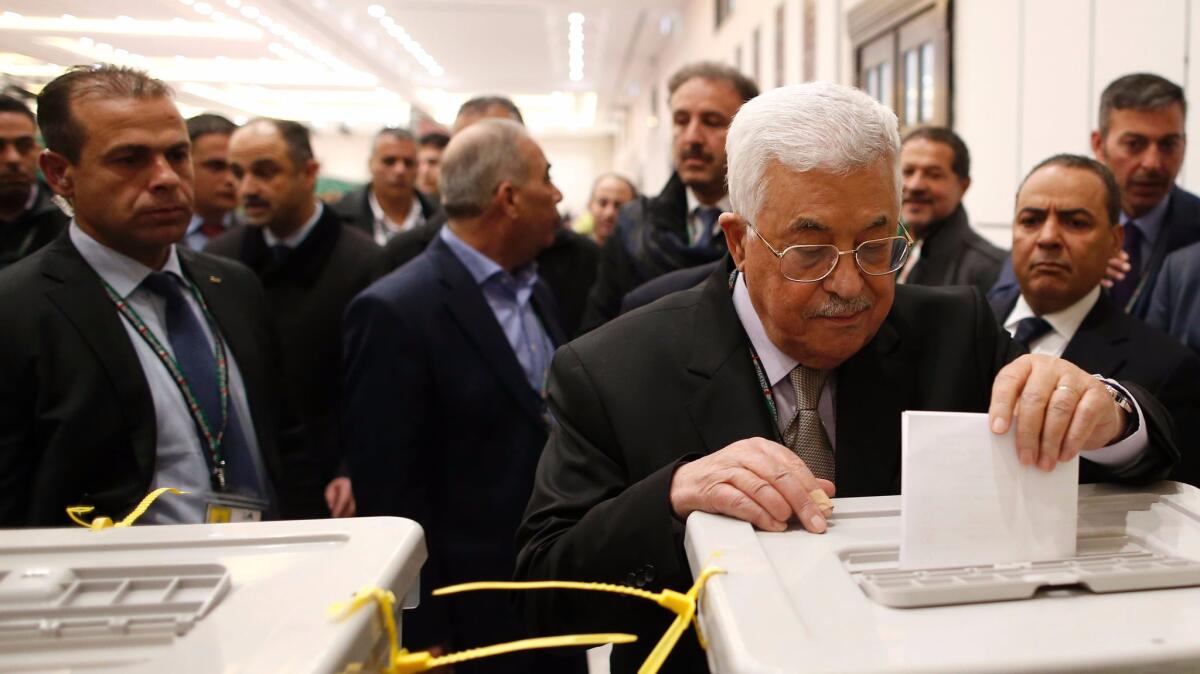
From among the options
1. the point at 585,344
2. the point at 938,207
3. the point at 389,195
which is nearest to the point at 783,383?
the point at 585,344

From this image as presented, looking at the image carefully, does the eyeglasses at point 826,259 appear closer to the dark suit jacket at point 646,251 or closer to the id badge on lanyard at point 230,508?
the id badge on lanyard at point 230,508

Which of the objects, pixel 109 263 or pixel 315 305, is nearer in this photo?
pixel 109 263

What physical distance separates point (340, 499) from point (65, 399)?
137 centimetres

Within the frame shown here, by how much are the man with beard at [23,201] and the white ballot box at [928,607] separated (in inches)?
77.1

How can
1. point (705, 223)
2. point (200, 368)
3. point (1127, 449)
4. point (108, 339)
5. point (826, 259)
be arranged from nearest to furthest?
point (1127, 449), point (826, 259), point (108, 339), point (200, 368), point (705, 223)

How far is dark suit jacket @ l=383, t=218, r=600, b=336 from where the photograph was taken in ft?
11.1

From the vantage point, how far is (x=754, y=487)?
0.98m

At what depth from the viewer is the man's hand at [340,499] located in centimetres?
285

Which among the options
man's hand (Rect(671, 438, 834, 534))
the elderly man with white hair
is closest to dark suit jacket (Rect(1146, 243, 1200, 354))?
the elderly man with white hair

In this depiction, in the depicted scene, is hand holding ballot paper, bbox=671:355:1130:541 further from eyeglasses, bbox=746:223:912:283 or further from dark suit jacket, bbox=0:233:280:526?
dark suit jacket, bbox=0:233:280:526

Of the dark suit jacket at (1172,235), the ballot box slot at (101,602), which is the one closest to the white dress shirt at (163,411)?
the ballot box slot at (101,602)

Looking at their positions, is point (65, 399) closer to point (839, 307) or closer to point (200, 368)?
point (200, 368)

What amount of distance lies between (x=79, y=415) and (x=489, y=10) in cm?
617

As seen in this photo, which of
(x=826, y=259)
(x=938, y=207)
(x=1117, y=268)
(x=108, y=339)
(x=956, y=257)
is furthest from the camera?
(x=938, y=207)
